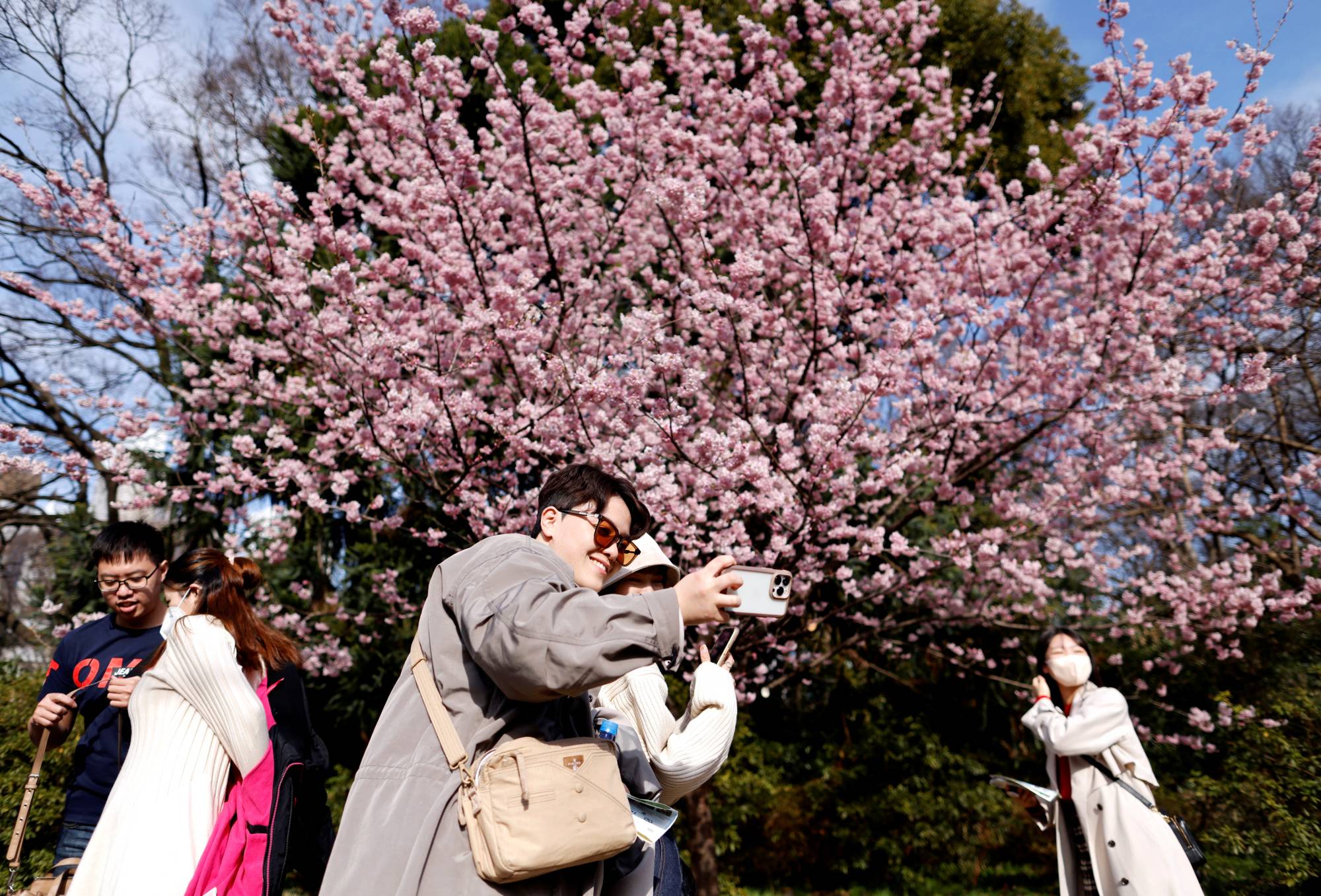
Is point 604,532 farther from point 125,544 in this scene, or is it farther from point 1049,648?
point 1049,648

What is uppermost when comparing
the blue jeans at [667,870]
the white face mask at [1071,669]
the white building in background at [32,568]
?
the white face mask at [1071,669]

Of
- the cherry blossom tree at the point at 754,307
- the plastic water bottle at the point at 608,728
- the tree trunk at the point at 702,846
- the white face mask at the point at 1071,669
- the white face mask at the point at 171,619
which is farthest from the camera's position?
the tree trunk at the point at 702,846

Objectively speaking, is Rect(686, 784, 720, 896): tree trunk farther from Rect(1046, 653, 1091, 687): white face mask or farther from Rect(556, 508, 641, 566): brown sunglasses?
Rect(556, 508, 641, 566): brown sunglasses

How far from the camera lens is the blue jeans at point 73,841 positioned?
99.2 inches

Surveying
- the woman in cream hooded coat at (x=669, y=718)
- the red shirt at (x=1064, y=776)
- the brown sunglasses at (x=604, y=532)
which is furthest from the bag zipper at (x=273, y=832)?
the red shirt at (x=1064, y=776)

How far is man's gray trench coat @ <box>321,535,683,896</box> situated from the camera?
1.31m

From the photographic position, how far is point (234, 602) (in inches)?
95.8

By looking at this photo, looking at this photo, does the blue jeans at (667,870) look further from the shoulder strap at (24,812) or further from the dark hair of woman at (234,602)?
the shoulder strap at (24,812)

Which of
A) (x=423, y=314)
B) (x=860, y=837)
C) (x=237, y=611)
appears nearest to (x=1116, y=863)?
(x=237, y=611)

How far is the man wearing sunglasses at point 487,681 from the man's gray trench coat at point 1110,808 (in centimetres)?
249

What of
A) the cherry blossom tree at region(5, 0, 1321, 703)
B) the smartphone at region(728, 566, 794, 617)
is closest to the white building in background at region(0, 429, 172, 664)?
the cherry blossom tree at region(5, 0, 1321, 703)

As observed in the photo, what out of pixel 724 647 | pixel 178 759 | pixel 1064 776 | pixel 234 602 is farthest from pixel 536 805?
pixel 1064 776

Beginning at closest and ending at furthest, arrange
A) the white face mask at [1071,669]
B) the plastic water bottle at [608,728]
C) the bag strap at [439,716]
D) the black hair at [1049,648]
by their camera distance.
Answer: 1. the bag strap at [439,716]
2. the plastic water bottle at [608,728]
3. the white face mask at [1071,669]
4. the black hair at [1049,648]

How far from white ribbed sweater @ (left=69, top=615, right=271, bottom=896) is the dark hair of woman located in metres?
0.06
